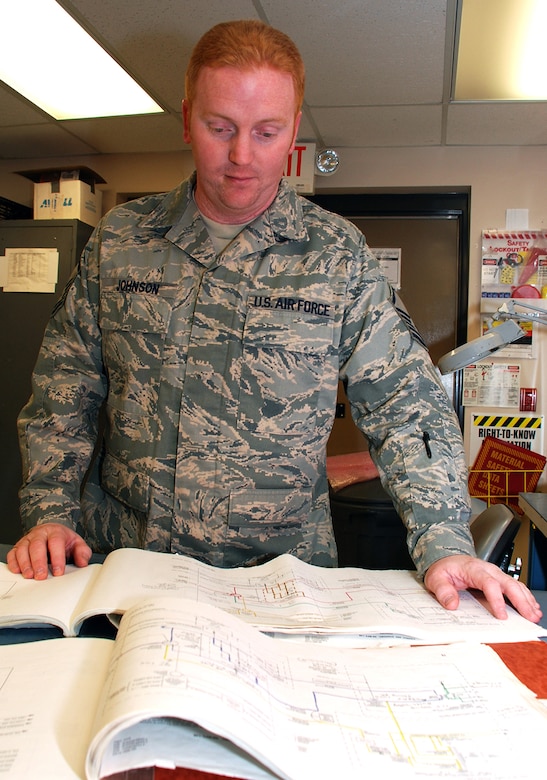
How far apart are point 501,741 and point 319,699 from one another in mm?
138

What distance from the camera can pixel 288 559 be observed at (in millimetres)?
865

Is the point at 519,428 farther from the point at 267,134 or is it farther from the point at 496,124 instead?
the point at 267,134

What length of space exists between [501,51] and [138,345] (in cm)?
170

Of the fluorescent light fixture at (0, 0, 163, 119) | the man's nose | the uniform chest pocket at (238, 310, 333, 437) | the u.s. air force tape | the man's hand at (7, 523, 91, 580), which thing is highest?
the fluorescent light fixture at (0, 0, 163, 119)

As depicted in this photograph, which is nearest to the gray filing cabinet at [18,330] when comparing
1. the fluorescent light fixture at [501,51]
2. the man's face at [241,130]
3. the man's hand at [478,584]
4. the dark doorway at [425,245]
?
the dark doorway at [425,245]

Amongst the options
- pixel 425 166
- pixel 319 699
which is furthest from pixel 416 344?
pixel 425 166

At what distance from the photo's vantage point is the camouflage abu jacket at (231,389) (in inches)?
39.9

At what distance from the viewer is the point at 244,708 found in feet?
1.46

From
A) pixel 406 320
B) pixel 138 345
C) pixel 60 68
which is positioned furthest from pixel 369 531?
pixel 60 68

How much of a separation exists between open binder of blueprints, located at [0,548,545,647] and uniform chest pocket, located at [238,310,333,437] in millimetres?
249

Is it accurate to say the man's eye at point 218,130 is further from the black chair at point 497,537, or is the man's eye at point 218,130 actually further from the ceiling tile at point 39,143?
the ceiling tile at point 39,143

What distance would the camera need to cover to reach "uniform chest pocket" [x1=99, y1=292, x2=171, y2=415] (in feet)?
3.44

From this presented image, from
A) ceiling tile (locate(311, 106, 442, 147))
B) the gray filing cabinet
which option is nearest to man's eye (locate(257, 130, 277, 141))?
ceiling tile (locate(311, 106, 442, 147))

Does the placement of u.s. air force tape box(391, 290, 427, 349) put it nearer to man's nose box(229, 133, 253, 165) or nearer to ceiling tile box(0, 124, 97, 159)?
man's nose box(229, 133, 253, 165)
